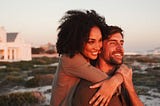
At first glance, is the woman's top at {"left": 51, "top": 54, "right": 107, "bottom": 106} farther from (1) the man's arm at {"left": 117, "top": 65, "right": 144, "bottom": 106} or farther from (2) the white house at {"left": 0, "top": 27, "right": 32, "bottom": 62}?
(2) the white house at {"left": 0, "top": 27, "right": 32, "bottom": 62}

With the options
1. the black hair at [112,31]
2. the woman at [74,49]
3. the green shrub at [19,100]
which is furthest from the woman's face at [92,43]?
the green shrub at [19,100]

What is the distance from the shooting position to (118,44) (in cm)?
338

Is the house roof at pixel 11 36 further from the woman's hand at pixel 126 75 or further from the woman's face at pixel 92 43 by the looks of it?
the woman's hand at pixel 126 75

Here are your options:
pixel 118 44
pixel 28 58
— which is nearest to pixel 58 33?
pixel 118 44

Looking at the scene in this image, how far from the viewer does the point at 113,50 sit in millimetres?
3336

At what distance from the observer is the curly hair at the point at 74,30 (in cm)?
307

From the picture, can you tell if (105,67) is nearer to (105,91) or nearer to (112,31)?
(112,31)

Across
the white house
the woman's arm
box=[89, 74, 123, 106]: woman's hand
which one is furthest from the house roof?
box=[89, 74, 123, 106]: woman's hand

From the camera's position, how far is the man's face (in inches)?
130

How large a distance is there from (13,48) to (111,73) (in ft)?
154

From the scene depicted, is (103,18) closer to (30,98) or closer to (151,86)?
(30,98)

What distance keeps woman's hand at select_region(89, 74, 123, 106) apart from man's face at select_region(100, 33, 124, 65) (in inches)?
13.4

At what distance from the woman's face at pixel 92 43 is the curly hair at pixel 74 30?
43mm

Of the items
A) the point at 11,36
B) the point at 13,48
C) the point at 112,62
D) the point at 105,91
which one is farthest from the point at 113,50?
the point at 11,36
